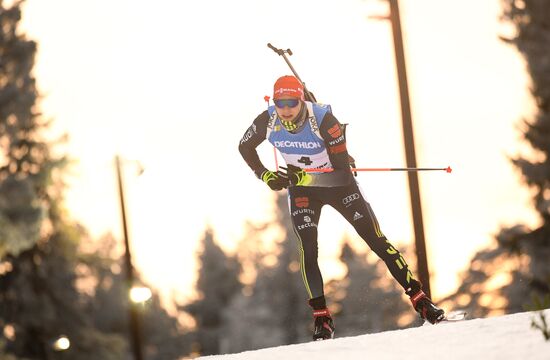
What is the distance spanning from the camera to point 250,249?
230ft

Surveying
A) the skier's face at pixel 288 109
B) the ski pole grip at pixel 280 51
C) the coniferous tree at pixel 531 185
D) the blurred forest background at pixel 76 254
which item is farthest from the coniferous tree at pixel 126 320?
the skier's face at pixel 288 109

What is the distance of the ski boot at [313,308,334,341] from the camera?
10688 millimetres

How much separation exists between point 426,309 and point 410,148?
10.8 feet

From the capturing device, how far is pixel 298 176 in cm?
1054

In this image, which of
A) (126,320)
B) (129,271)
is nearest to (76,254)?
(129,271)

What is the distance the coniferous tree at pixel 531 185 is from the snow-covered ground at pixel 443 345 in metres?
15.7

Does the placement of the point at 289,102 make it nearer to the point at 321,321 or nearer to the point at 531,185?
the point at 321,321

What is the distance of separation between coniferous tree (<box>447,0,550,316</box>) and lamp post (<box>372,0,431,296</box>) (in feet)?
37.9

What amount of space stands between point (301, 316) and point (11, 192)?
31484mm

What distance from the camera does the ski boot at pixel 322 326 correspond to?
10688 millimetres

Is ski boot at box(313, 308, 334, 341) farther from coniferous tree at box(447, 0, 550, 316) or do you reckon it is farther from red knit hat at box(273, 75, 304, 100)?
coniferous tree at box(447, 0, 550, 316)

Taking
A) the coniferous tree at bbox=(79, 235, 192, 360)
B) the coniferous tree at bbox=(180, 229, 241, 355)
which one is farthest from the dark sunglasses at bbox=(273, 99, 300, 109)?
the coniferous tree at bbox=(180, 229, 241, 355)

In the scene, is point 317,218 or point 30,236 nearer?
point 317,218

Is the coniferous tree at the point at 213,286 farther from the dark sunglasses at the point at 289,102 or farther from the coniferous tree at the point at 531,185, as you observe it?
the dark sunglasses at the point at 289,102
